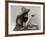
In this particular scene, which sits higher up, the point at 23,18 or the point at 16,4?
the point at 16,4

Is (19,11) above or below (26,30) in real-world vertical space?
above

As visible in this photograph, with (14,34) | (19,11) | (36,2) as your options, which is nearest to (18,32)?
(14,34)

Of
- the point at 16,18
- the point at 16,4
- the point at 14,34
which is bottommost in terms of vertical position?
the point at 14,34

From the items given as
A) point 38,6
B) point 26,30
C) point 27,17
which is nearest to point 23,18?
point 27,17

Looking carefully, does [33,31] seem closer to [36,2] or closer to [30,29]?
[30,29]

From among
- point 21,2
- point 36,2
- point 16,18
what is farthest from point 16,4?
point 36,2

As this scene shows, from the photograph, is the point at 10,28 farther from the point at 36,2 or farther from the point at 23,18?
the point at 36,2
